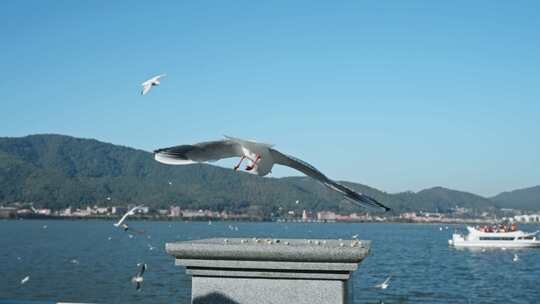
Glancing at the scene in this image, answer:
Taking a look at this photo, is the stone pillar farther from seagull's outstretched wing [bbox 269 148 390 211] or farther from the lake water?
the lake water

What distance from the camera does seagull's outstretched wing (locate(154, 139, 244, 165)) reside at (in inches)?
229

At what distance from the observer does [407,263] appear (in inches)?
2062

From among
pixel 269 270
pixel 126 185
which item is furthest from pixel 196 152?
pixel 126 185

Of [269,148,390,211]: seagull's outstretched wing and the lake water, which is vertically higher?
[269,148,390,211]: seagull's outstretched wing

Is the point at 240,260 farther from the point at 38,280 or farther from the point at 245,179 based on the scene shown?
the point at 245,179

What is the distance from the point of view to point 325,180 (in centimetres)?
591

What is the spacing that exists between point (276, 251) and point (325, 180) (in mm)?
869

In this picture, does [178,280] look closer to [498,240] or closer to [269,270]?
[269,270]

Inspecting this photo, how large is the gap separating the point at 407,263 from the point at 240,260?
1910 inches

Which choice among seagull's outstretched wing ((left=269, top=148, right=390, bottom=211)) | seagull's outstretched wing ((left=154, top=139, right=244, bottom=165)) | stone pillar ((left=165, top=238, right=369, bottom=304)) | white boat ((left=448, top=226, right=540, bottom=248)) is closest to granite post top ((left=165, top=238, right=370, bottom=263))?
stone pillar ((left=165, top=238, right=369, bottom=304))

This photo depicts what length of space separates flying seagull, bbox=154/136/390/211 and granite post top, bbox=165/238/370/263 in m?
0.44

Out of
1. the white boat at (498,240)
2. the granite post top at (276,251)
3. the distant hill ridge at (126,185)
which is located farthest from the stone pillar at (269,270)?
the distant hill ridge at (126,185)

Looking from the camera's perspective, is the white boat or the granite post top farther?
the white boat

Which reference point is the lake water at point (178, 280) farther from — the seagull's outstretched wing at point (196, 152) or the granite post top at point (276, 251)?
the granite post top at point (276, 251)
